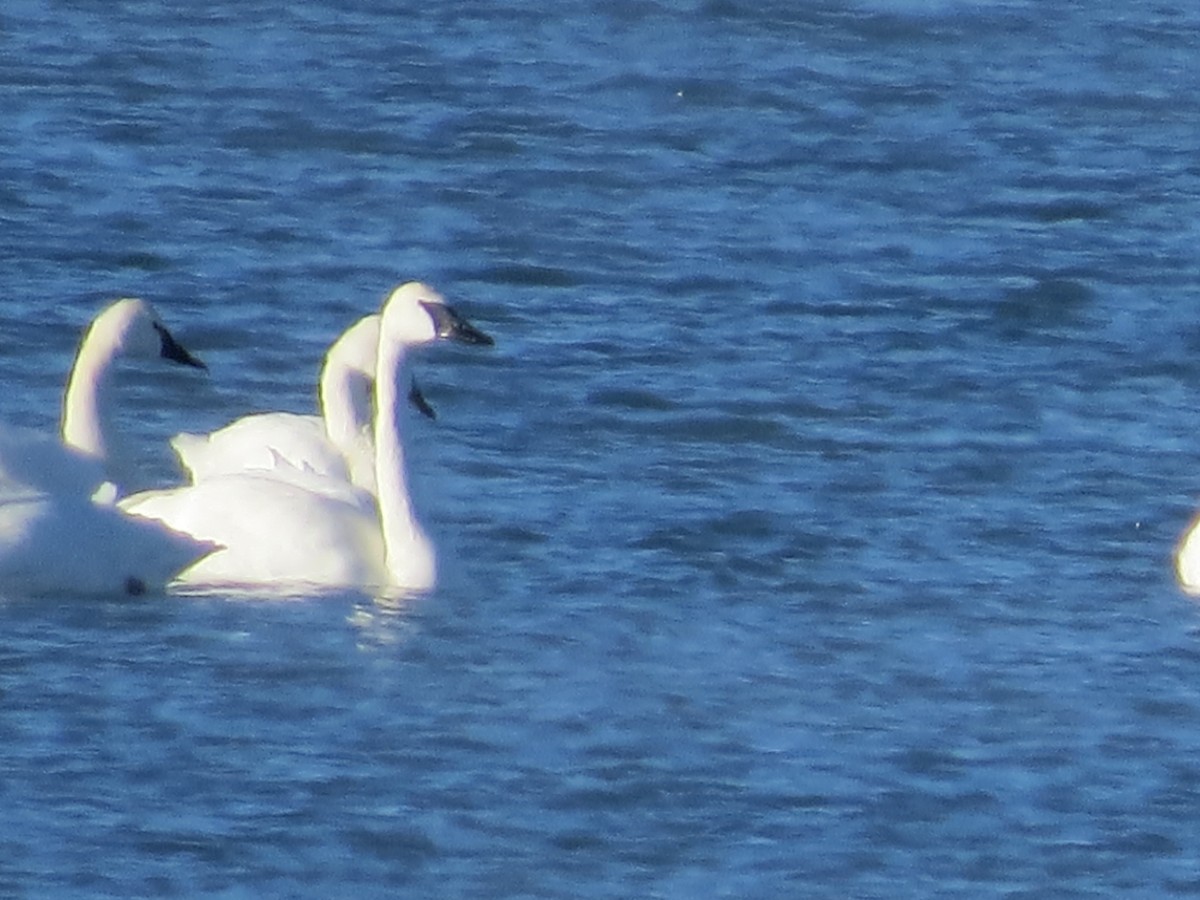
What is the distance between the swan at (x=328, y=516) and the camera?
35.6ft

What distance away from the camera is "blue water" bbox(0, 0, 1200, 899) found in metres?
8.42

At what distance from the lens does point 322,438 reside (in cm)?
1185

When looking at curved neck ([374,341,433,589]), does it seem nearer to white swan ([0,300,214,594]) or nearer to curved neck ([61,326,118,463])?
white swan ([0,300,214,594])

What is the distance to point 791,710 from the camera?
9328mm

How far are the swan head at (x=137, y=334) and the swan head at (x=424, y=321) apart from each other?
903 mm

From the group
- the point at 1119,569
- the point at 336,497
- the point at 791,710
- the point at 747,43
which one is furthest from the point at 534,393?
the point at 747,43

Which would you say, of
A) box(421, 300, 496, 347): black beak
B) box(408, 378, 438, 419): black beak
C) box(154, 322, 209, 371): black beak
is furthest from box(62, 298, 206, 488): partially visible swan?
box(421, 300, 496, 347): black beak

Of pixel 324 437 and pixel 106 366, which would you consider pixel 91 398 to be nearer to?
pixel 106 366

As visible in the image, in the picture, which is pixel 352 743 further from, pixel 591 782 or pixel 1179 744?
pixel 1179 744

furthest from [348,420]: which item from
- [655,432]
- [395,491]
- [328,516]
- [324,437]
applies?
[655,432]

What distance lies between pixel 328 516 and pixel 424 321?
2.27 ft

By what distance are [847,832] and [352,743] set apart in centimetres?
125

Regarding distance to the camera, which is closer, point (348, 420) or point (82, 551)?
point (82, 551)

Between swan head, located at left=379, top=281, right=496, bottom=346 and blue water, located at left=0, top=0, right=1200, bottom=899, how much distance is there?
55cm
